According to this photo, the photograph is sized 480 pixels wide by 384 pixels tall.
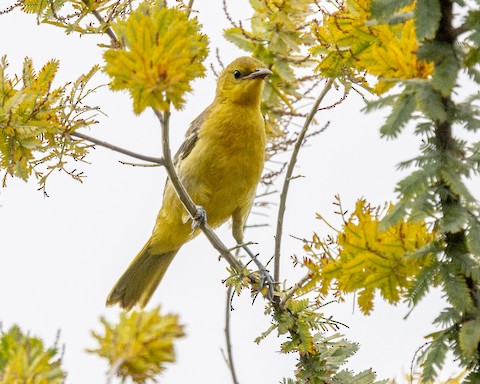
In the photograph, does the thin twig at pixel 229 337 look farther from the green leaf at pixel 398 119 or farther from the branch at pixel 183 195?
the green leaf at pixel 398 119

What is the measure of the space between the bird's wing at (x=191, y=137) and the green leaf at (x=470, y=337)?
3.70 metres

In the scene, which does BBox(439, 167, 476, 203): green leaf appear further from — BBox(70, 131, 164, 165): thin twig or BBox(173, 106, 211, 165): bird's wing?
BBox(173, 106, 211, 165): bird's wing

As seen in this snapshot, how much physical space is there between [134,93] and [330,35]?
1.36 metres

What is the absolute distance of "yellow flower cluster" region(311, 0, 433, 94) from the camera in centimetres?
224

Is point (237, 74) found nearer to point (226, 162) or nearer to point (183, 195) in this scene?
point (226, 162)

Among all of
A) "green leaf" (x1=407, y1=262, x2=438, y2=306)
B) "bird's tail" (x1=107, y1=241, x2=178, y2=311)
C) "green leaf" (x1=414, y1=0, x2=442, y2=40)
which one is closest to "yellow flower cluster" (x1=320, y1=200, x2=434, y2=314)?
"green leaf" (x1=407, y1=262, x2=438, y2=306)

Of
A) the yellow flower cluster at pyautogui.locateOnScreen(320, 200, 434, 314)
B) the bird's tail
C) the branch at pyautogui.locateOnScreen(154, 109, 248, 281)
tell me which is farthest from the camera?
the bird's tail

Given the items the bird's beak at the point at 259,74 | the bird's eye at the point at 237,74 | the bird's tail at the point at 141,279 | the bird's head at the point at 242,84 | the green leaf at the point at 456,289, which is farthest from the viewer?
the bird's tail at the point at 141,279

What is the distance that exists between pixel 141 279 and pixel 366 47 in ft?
12.4

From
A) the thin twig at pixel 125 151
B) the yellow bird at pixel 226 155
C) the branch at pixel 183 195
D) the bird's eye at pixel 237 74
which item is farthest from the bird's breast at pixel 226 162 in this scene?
the thin twig at pixel 125 151

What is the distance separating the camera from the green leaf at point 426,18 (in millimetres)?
2047

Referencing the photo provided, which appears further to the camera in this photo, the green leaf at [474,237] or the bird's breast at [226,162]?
the bird's breast at [226,162]

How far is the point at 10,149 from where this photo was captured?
3.21m

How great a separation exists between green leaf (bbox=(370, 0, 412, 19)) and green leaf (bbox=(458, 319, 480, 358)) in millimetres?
879
